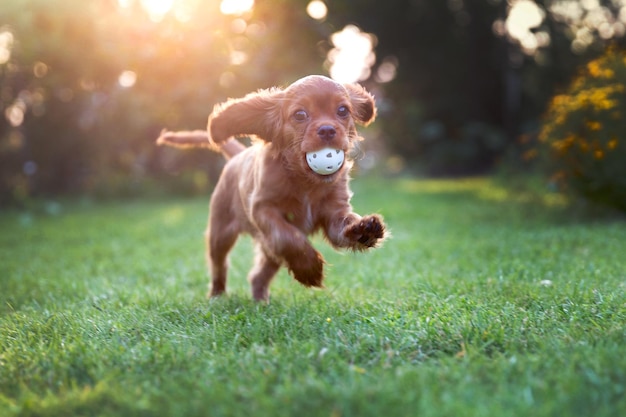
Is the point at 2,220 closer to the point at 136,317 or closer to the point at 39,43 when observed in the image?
the point at 39,43

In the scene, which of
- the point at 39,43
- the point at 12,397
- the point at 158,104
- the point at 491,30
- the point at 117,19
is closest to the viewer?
the point at 12,397

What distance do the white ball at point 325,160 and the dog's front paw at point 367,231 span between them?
1.07 feet

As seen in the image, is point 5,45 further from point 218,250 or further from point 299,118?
point 299,118

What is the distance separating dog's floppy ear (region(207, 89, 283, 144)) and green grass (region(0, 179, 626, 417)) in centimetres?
103

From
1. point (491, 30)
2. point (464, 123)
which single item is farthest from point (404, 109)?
point (491, 30)

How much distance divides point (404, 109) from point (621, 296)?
17.4 metres

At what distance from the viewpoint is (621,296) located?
10.9ft

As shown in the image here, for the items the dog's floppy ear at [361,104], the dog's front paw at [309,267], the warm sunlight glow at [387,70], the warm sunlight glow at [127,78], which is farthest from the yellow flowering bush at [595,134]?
the warm sunlight glow at [387,70]

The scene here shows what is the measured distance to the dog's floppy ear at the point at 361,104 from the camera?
12.4ft

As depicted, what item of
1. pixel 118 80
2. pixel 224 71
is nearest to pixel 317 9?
pixel 224 71

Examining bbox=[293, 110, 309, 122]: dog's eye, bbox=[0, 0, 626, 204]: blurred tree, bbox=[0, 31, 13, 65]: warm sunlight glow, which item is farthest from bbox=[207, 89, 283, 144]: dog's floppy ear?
bbox=[0, 31, 13, 65]: warm sunlight glow

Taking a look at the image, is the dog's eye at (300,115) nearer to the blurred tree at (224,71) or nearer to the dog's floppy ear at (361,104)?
the dog's floppy ear at (361,104)

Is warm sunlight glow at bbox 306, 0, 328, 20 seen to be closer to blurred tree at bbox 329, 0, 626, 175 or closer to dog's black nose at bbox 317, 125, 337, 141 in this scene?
blurred tree at bbox 329, 0, 626, 175

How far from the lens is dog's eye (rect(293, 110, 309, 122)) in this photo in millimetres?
3369
